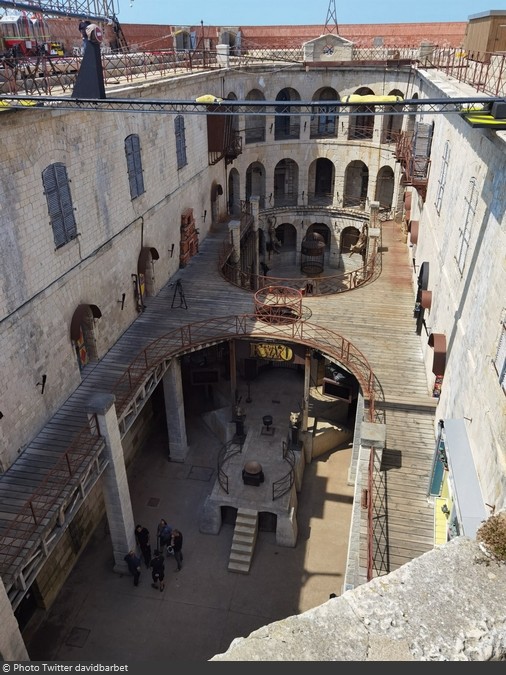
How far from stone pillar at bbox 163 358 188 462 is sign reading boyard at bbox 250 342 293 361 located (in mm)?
2801

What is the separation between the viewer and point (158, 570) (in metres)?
14.9

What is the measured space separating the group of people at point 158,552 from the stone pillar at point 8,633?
450 cm

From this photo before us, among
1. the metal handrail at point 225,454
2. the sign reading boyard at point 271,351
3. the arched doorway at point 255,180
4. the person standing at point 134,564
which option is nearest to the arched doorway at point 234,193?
the arched doorway at point 255,180

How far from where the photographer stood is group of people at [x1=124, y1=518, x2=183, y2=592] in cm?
1501

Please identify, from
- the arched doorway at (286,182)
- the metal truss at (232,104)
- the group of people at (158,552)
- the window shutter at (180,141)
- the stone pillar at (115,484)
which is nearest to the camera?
the metal truss at (232,104)

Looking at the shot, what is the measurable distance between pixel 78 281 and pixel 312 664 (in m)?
13.9

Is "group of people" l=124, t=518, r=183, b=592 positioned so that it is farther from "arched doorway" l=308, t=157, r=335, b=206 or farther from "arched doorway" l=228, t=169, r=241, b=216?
"arched doorway" l=308, t=157, r=335, b=206

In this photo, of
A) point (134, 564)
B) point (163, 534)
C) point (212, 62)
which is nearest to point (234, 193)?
point (212, 62)

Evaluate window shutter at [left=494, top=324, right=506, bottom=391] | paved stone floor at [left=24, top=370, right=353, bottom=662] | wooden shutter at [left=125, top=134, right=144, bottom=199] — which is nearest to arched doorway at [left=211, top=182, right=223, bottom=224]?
wooden shutter at [left=125, top=134, right=144, bottom=199]

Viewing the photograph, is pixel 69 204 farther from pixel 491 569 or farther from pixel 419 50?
pixel 419 50

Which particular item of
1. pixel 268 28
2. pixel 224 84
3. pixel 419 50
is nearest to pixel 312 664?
pixel 224 84

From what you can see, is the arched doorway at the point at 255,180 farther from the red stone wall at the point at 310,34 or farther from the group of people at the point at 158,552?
the group of people at the point at 158,552

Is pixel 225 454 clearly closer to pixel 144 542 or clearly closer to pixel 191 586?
pixel 144 542

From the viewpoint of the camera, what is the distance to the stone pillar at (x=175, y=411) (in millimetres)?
18578
